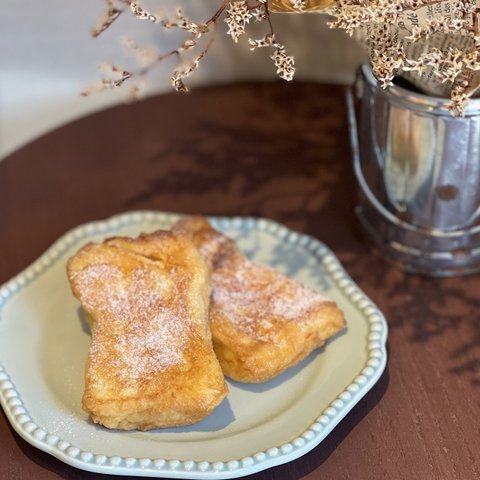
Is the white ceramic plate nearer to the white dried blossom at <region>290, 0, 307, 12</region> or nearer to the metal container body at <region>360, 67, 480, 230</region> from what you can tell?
the metal container body at <region>360, 67, 480, 230</region>

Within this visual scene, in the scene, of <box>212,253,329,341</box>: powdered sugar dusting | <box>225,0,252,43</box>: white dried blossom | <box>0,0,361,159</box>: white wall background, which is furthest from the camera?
<box>0,0,361,159</box>: white wall background

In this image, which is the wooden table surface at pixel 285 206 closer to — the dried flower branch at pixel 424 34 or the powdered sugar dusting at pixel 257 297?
the powdered sugar dusting at pixel 257 297

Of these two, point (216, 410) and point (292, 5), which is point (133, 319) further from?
point (292, 5)

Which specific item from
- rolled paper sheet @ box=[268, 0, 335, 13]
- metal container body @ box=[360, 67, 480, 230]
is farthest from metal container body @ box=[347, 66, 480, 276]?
rolled paper sheet @ box=[268, 0, 335, 13]

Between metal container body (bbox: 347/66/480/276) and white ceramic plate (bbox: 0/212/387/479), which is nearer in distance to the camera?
white ceramic plate (bbox: 0/212/387/479)

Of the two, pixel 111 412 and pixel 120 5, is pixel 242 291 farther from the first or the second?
pixel 120 5

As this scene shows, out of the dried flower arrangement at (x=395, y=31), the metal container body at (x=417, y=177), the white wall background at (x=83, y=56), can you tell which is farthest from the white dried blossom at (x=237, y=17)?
the white wall background at (x=83, y=56)
